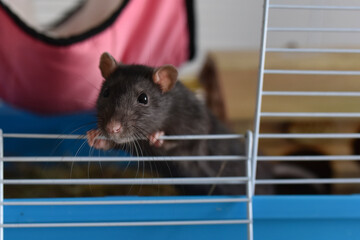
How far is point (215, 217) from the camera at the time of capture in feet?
2.52

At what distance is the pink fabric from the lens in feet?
3.85

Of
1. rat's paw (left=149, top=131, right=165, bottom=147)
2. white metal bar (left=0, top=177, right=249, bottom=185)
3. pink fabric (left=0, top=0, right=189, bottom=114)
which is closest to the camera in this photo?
white metal bar (left=0, top=177, right=249, bottom=185)

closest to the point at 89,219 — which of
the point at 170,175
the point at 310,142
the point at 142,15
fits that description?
the point at 170,175

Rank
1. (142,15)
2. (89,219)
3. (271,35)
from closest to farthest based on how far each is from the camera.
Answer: (89,219)
(142,15)
(271,35)

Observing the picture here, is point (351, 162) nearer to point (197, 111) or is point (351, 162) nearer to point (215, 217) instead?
point (197, 111)

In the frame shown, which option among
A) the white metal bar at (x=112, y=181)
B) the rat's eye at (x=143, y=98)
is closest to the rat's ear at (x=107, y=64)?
the rat's eye at (x=143, y=98)

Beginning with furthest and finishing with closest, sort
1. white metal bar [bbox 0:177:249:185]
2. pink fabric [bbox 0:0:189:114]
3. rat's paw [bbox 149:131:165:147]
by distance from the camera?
1. pink fabric [bbox 0:0:189:114]
2. rat's paw [bbox 149:131:165:147]
3. white metal bar [bbox 0:177:249:185]

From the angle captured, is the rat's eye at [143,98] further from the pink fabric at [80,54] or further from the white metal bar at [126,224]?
the pink fabric at [80,54]

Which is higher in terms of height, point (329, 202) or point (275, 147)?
point (275, 147)

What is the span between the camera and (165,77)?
845mm

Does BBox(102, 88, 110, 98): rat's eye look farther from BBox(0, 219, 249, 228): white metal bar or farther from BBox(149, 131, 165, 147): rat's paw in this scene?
BBox(0, 219, 249, 228): white metal bar

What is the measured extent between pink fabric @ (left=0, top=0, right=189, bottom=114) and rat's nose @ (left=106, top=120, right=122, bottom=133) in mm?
419

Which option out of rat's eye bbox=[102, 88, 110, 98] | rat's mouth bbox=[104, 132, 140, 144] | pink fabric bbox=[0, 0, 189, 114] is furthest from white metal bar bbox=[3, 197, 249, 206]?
pink fabric bbox=[0, 0, 189, 114]

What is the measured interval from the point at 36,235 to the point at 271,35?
59.0 inches
